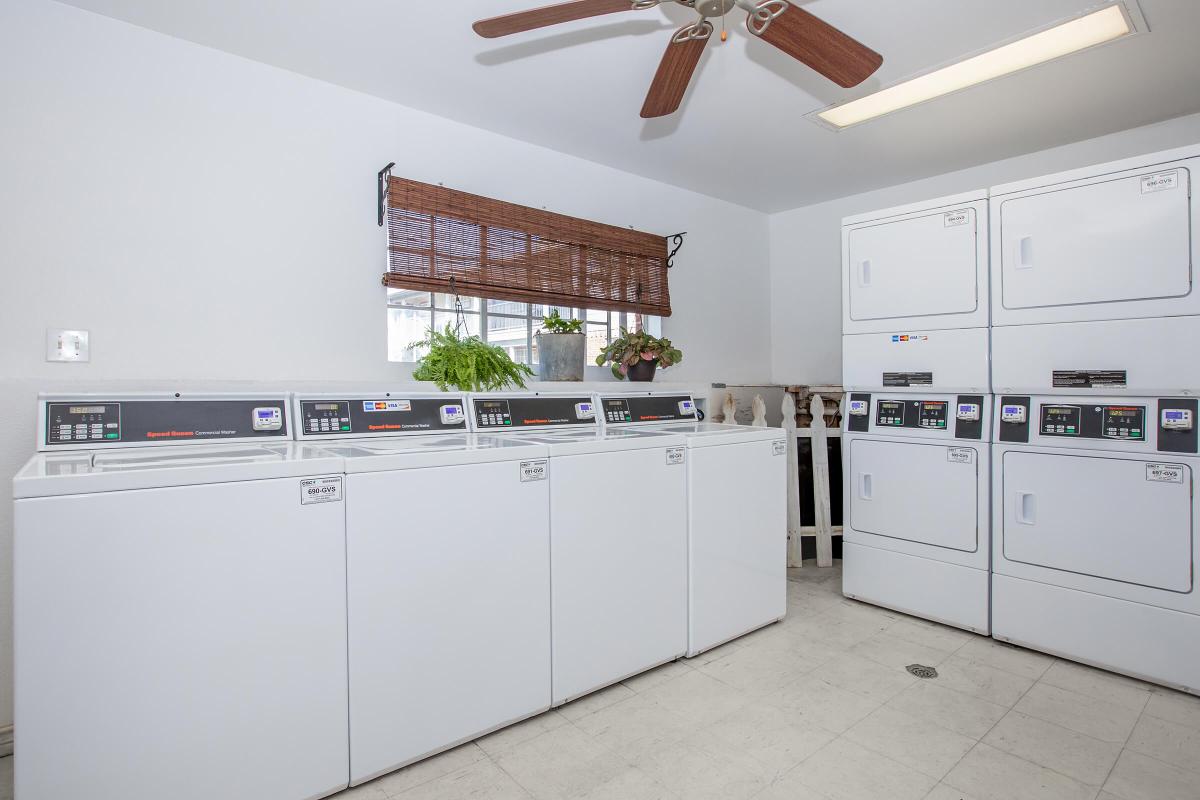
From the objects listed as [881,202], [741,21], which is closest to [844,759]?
[741,21]

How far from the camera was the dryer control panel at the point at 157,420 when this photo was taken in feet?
5.94

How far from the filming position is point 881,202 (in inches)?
173

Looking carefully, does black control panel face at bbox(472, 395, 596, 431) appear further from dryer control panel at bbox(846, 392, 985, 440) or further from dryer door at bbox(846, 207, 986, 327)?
dryer door at bbox(846, 207, 986, 327)

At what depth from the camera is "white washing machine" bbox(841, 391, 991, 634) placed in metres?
2.79

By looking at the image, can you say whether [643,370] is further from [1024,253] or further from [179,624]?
[179,624]

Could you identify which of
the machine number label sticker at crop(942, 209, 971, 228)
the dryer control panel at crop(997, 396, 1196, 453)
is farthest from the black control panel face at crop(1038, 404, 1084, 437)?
the machine number label sticker at crop(942, 209, 971, 228)

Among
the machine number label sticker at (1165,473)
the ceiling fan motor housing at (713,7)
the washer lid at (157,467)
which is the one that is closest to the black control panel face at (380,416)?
the washer lid at (157,467)

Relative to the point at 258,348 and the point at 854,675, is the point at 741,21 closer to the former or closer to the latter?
the point at 258,348

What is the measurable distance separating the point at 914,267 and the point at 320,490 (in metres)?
2.86

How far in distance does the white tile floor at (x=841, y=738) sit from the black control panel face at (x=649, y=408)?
1174 mm

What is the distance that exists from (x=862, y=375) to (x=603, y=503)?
70.9 inches

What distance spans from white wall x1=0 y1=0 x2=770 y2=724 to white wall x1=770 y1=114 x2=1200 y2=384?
8.96 ft

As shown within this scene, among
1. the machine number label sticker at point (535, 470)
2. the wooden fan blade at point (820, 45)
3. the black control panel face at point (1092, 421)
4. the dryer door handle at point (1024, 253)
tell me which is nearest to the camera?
the wooden fan blade at point (820, 45)

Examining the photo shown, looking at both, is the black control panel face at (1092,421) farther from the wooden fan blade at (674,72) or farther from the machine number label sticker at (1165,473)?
the wooden fan blade at (674,72)
